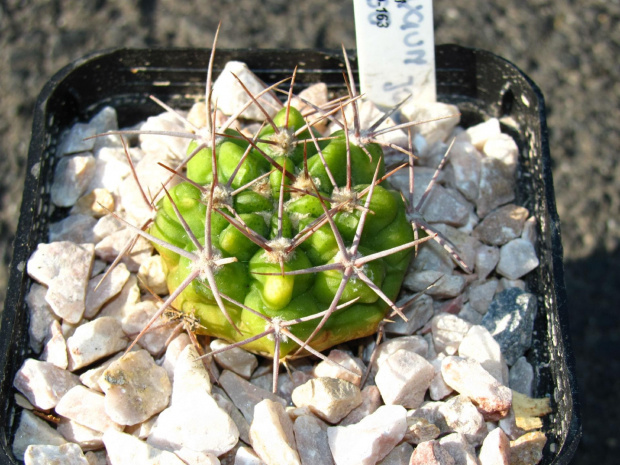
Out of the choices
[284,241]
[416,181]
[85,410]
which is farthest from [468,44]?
[85,410]

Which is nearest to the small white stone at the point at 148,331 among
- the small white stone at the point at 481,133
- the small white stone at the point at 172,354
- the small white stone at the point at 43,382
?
the small white stone at the point at 172,354

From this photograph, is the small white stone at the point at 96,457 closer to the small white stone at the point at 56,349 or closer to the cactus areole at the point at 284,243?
the small white stone at the point at 56,349

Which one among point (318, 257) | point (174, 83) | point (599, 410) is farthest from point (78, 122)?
point (599, 410)

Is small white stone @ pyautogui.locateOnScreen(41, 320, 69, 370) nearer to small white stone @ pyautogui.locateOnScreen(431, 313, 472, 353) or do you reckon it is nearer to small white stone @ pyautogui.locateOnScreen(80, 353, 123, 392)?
small white stone @ pyautogui.locateOnScreen(80, 353, 123, 392)

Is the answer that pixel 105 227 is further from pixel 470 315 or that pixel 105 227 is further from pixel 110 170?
pixel 470 315

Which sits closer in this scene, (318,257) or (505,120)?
(318,257)

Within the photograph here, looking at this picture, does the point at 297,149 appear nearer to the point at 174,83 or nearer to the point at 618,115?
the point at 174,83
